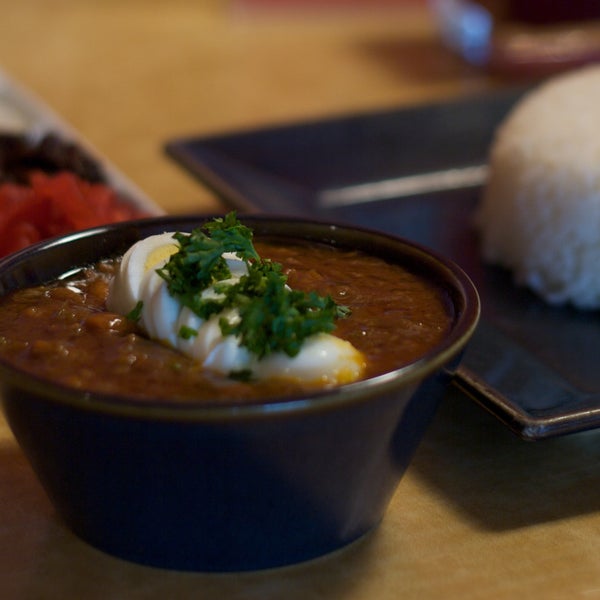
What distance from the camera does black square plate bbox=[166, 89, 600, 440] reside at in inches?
60.7

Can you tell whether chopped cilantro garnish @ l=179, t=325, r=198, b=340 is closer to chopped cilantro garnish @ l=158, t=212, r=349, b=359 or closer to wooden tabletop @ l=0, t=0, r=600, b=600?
chopped cilantro garnish @ l=158, t=212, r=349, b=359

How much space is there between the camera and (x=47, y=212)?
1.58 meters

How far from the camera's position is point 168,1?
13.8 feet

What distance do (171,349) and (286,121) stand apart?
1328 mm

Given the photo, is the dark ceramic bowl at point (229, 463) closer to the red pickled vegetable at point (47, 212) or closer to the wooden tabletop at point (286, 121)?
the wooden tabletop at point (286, 121)

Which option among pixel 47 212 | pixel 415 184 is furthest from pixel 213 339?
pixel 415 184

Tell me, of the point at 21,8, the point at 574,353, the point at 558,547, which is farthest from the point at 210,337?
the point at 21,8

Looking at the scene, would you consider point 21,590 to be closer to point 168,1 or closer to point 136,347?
point 136,347

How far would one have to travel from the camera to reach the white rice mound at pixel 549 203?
5.87 ft

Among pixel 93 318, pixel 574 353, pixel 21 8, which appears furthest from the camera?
pixel 21 8

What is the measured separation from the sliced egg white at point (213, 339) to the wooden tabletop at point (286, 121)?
0.21m

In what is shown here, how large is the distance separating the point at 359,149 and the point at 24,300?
120cm

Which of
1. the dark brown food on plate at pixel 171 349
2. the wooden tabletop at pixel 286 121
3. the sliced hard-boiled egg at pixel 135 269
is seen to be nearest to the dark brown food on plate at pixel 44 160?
the wooden tabletop at pixel 286 121

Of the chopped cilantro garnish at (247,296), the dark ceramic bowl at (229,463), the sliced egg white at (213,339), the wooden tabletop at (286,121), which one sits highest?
the chopped cilantro garnish at (247,296)
